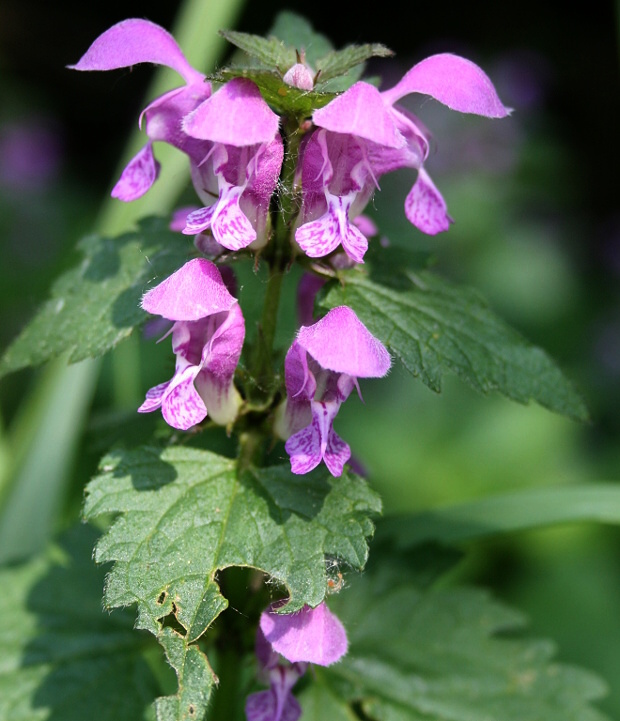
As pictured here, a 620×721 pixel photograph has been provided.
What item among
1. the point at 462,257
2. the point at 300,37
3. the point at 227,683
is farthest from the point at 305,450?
the point at 462,257

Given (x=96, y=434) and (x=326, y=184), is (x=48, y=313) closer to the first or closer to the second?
(x=96, y=434)

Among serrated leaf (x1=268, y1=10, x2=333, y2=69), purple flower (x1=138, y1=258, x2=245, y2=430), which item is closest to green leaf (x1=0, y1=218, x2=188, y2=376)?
purple flower (x1=138, y1=258, x2=245, y2=430)

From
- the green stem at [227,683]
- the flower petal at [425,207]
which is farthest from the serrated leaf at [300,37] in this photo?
the green stem at [227,683]

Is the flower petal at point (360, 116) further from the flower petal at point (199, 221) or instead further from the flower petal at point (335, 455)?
the flower petal at point (335, 455)

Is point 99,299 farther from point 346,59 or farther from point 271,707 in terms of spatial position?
point 271,707

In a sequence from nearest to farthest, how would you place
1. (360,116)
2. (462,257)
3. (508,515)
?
(360,116) < (508,515) < (462,257)
